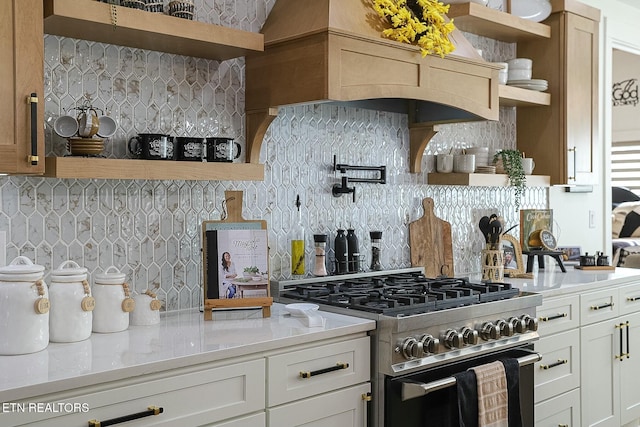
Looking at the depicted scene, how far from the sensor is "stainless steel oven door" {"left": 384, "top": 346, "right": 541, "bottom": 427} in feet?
8.30

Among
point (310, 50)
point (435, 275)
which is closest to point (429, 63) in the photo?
point (310, 50)

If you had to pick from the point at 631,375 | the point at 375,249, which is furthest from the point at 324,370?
the point at 631,375

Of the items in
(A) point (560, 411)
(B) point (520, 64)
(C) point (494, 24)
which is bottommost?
(A) point (560, 411)

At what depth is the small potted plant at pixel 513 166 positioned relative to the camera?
13.3 feet

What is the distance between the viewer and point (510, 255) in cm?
427

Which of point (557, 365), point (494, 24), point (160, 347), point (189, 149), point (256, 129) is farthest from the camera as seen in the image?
point (494, 24)

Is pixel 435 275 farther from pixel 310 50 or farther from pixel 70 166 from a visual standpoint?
pixel 70 166

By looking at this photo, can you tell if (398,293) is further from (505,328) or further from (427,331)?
(505,328)

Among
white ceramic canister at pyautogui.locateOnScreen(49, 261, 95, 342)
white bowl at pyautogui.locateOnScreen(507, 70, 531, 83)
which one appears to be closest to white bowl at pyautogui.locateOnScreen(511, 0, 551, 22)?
white bowl at pyautogui.locateOnScreen(507, 70, 531, 83)

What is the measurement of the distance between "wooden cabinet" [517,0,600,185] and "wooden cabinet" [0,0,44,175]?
3.27 meters

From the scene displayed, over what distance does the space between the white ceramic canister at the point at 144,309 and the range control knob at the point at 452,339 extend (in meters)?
1.11

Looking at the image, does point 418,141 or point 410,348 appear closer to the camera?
point 410,348

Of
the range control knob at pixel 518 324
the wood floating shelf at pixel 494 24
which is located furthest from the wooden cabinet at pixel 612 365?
the wood floating shelf at pixel 494 24

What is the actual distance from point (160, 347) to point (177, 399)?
0.19 metres
